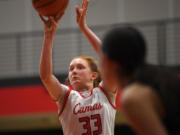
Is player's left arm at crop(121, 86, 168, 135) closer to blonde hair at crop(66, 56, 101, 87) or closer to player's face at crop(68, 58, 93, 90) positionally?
player's face at crop(68, 58, 93, 90)

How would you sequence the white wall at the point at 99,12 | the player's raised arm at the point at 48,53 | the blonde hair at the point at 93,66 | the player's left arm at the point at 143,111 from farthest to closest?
the white wall at the point at 99,12 → the blonde hair at the point at 93,66 → the player's raised arm at the point at 48,53 → the player's left arm at the point at 143,111

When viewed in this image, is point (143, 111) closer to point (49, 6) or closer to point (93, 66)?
point (49, 6)

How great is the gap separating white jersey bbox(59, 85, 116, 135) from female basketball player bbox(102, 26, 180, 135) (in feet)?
3.85

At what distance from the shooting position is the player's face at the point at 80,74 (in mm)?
2750

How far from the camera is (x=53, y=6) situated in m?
2.49

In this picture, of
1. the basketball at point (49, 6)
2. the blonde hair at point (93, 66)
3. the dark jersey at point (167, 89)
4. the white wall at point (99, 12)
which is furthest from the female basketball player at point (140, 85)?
the white wall at point (99, 12)

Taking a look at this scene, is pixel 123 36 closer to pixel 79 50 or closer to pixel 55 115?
pixel 55 115

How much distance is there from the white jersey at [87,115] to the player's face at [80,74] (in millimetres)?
109

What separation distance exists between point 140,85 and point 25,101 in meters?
6.03

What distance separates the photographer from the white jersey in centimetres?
258

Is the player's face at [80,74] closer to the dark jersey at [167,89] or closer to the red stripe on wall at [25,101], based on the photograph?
the dark jersey at [167,89]

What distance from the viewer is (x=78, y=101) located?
2.66 meters

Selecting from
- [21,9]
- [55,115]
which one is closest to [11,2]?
[21,9]

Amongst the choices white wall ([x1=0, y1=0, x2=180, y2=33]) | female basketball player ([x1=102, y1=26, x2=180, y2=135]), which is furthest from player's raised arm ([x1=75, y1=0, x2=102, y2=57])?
white wall ([x1=0, y1=0, x2=180, y2=33])
